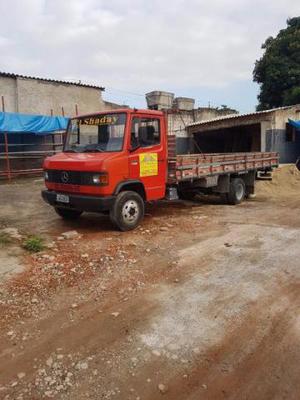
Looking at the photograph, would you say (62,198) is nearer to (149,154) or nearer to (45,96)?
(149,154)

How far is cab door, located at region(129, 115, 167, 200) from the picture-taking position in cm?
798

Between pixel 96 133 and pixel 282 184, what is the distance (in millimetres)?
9791

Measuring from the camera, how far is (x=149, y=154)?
27.4 feet

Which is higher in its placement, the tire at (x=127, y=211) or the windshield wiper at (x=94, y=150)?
the windshield wiper at (x=94, y=150)

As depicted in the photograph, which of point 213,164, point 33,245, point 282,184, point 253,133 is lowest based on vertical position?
point 33,245

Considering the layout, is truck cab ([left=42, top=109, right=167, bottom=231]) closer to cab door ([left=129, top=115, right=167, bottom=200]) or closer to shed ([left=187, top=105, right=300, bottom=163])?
cab door ([left=129, top=115, right=167, bottom=200])

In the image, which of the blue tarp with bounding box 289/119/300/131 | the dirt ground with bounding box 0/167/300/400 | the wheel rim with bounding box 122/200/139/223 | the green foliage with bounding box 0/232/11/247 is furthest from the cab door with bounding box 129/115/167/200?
Result: the blue tarp with bounding box 289/119/300/131

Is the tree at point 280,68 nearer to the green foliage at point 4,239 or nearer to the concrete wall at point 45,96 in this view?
the concrete wall at point 45,96

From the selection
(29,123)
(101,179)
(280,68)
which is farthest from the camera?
(280,68)

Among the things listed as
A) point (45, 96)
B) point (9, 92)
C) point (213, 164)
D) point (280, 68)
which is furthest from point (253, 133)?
point (280, 68)

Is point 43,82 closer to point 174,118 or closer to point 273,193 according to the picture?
point 174,118

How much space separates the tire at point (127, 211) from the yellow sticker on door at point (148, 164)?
0.54m

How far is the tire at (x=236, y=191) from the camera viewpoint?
11477 mm

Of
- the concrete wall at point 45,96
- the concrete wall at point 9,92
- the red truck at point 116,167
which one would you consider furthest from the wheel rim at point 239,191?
the concrete wall at point 9,92
